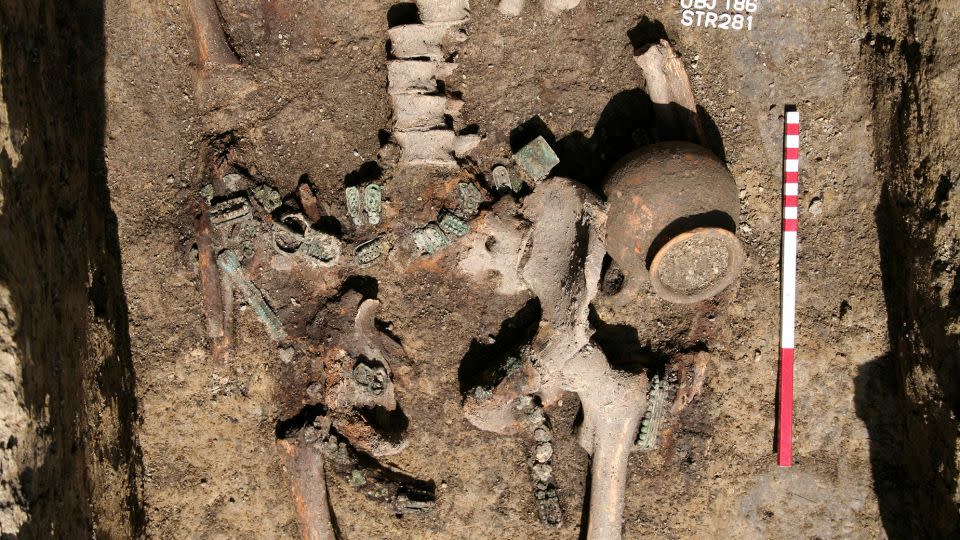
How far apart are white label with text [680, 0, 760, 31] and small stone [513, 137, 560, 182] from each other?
1.45 m

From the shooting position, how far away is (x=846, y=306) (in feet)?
17.7

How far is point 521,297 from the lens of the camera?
212 inches

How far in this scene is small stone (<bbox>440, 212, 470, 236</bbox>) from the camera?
16.7 feet

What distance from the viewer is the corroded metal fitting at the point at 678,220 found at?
176 inches

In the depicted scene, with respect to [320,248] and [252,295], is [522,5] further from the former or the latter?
[252,295]

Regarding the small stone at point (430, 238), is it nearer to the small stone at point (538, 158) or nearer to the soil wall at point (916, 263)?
the small stone at point (538, 158)

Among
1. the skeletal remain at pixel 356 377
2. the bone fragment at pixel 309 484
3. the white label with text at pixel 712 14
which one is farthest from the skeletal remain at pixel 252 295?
the white label with text at pixel 712 14

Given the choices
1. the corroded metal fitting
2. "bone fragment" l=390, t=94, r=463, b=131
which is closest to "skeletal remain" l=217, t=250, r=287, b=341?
"bone fragment" l=390, t=94, r=463, b=131

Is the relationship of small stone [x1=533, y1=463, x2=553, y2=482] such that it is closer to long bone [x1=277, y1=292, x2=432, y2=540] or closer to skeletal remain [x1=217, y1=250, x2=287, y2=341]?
long bone [x1=277, y1=292, x2=432, y2=540]

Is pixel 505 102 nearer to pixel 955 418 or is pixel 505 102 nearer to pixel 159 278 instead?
pixel 159 278

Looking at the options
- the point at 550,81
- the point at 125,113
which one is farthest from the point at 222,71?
the point at 550,81

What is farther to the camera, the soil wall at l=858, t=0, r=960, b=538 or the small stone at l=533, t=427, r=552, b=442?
the small stone at l=533, t=427, r=552, b=442

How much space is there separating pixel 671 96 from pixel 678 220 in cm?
113

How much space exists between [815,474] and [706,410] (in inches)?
40.3
